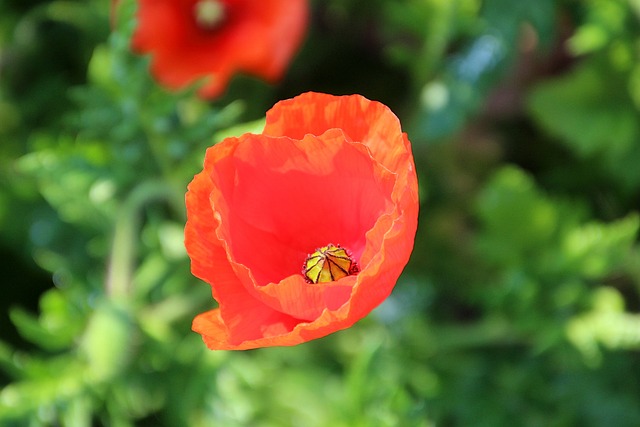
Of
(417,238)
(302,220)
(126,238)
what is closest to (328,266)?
(302,220)

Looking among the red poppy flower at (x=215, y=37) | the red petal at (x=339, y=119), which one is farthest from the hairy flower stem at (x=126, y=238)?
the red petal at (x=339, y=119)

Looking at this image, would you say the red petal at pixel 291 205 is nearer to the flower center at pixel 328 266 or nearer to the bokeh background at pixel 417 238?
the flower center at pixel 328 266

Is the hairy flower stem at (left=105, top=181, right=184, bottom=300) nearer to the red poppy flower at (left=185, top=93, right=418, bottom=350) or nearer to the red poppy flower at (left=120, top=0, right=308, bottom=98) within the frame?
the red poppy flower at (left=120, top=0, right=308, bottom=98)

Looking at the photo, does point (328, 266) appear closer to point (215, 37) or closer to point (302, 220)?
point (302, 220)

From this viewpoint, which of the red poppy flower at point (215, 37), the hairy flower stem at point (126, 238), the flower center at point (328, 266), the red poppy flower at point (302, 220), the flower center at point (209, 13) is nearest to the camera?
the red poppy flower at point (302, 220)

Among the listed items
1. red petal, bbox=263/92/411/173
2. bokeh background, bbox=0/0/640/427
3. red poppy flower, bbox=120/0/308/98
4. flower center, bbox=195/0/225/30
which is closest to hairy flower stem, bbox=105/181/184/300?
bokeh background, bbox=0/0/640/427

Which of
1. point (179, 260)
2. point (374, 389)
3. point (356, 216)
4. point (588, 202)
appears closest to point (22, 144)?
point (179, 260)
